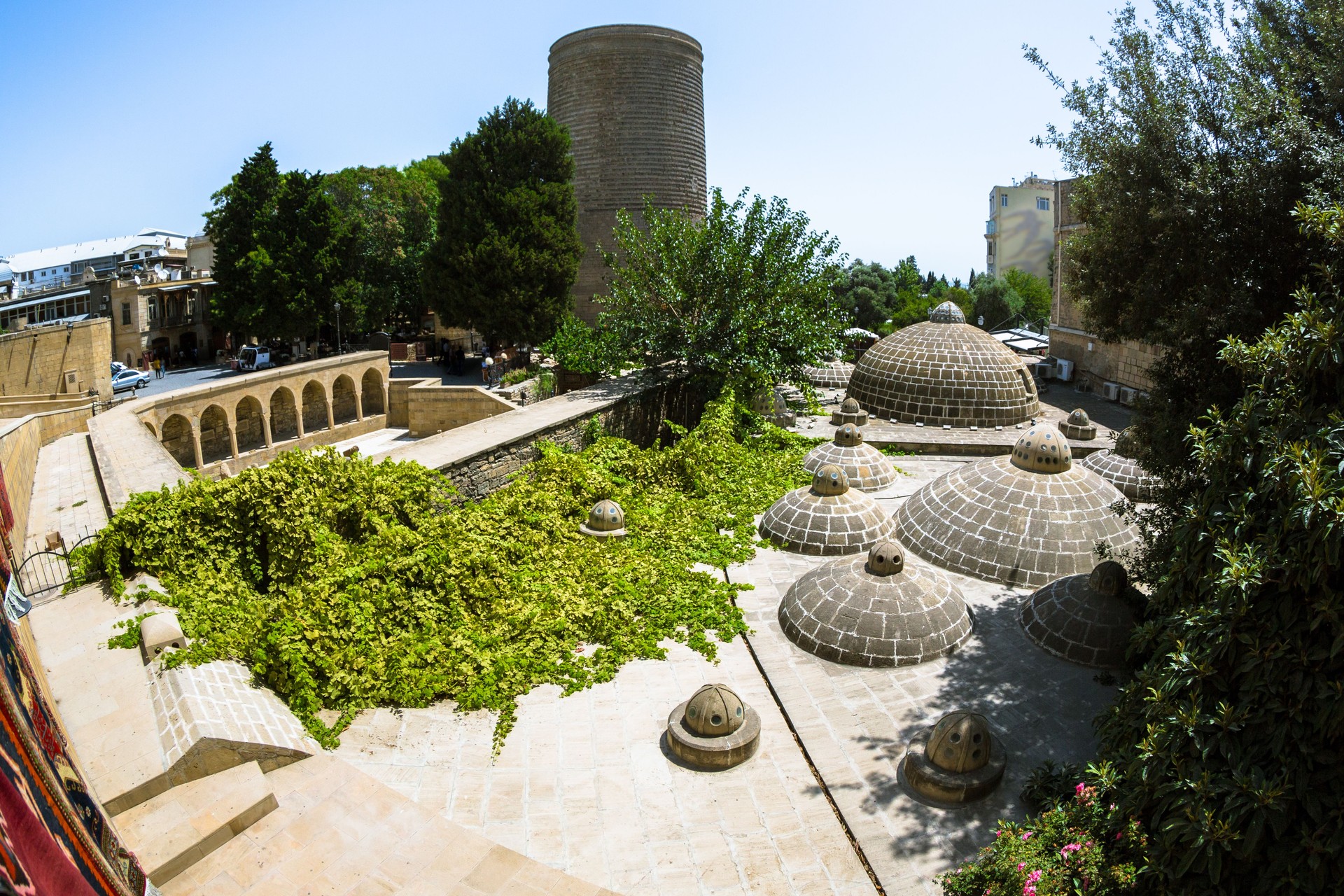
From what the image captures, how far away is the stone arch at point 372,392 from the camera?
32.4 meters

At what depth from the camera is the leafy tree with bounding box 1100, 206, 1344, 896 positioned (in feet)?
17.8

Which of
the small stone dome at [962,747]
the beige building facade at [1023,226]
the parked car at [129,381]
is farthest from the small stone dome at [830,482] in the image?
the beige building facade at [1023,226]

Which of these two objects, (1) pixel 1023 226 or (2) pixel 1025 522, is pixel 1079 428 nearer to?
(2) pixel 1025 522

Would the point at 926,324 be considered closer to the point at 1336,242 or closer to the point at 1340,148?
the point at 1340,148

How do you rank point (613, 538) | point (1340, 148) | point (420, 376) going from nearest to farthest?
point (1340, 148), point (613, 538), point (420, 376)

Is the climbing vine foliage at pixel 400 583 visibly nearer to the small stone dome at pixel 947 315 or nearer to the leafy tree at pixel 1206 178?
the leafy tree at pixel 1206 178

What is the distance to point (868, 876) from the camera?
7398 millimetres

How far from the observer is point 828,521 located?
1440 cm

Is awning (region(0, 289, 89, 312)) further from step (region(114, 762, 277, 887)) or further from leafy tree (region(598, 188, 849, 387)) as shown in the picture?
step (region(114, 762, 277, 887))

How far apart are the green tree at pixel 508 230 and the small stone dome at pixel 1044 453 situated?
20751 mm

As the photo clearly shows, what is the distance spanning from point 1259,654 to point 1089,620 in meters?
5.21

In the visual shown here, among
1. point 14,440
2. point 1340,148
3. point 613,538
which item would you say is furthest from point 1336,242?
point 14,440

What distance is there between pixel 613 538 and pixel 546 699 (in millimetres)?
4417


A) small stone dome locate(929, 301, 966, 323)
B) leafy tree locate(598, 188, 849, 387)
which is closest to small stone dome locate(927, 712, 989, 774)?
leafy tree locate(598, 188, 849, 387)
